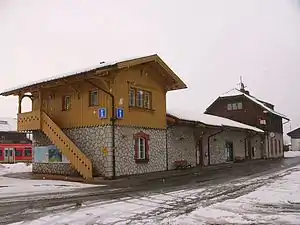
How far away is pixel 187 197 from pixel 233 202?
1632 millimetres

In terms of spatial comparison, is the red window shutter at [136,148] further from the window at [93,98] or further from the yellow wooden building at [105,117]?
the window at [93,98]

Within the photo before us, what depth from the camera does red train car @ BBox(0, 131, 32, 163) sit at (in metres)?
47.1

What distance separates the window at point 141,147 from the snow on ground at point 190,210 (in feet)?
29.7

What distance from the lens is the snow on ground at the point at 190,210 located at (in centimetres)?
784

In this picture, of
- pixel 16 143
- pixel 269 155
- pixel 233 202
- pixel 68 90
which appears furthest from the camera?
pixel 16 143

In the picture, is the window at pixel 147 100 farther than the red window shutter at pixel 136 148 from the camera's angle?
Yes

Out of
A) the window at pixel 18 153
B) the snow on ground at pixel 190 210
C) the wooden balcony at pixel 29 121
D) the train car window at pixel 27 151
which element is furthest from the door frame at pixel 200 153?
the train car window at pixel 27 151

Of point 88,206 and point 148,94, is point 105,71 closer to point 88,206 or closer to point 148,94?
point 148,94

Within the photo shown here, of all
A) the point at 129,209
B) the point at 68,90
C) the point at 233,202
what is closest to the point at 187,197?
the point at 233,202

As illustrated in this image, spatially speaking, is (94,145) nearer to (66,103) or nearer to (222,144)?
(66,103)

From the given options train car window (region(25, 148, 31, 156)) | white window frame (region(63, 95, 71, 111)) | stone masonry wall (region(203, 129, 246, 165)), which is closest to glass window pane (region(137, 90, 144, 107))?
white window frame (region(63, 95, 71, 111))

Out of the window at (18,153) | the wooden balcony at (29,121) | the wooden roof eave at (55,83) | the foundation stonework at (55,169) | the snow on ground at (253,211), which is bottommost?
the snow on ground at (253,211)

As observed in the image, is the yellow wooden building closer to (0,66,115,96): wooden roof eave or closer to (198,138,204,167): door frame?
(0,66,115,96): wooden roof eave

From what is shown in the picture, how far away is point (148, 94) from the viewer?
22844 mm
